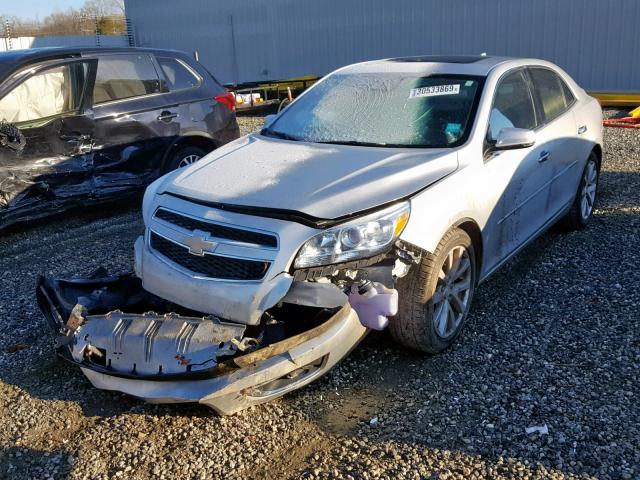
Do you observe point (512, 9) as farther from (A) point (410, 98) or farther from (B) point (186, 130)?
(A) point (410, 98)

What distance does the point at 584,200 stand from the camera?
19.4ft

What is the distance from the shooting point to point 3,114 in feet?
19.7

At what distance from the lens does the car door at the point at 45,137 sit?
5.99 meters

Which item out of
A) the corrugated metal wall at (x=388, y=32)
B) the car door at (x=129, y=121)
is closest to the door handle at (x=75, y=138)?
the car door at (x=129, y=121)

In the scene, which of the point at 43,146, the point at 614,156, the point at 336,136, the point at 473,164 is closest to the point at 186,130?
the point at 43,146

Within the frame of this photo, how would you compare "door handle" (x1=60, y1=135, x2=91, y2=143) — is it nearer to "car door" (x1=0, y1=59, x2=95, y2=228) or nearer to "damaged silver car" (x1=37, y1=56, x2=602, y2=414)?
"car door" (x1=0, y1=59, x2=95, y2=228)

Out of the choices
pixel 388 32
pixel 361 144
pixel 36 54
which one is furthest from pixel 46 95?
pixel 388 32

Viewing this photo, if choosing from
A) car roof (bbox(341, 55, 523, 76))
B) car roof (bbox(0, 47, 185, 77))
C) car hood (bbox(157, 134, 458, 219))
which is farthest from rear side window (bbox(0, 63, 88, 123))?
car roof (bbox(341, 55, 523, 76))

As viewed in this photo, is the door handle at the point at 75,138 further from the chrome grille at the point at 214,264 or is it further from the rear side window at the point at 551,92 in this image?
the rear side window at the point at 551,92

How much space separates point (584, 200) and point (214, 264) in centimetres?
402

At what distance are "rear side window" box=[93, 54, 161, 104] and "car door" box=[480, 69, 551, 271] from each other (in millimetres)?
4174

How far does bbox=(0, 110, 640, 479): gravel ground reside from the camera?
293 cm

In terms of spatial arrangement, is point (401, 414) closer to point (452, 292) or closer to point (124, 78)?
point (452, 292)

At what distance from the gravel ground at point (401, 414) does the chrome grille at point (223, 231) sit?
902mm
